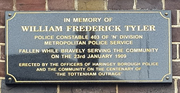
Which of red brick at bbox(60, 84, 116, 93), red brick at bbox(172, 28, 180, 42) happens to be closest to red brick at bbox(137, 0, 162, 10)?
red brick at bbox(172, 28, 180, 42)

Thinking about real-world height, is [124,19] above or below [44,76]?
above

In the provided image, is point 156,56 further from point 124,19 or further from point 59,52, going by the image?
point 59,52

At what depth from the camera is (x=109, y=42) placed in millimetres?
3121

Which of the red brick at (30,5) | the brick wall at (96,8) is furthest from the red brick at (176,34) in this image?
the red brick at (30,5)

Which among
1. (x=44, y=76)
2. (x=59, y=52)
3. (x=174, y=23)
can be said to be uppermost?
(x=174, y=23)

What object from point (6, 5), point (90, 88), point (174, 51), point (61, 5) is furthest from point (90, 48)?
point (6, 5)

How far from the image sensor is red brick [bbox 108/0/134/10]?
10.6 ft

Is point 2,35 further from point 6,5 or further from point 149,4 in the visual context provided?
point 149,4

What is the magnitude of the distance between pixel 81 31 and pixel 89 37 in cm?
8

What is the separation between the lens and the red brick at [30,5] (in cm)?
323

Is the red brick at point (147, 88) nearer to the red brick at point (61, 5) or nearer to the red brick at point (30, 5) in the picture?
the red brick at point (61, 5)

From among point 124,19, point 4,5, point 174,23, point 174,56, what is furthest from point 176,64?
point 4,5

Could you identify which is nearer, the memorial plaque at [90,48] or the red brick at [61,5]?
the memorial plaque at [90,48]

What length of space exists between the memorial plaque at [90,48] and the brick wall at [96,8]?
0.24 ft
